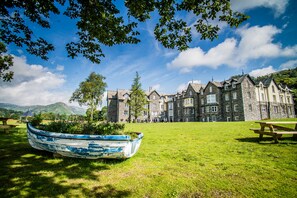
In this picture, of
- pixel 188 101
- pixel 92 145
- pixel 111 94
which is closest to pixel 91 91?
pixel 111 94

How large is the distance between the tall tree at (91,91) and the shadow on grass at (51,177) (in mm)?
47732

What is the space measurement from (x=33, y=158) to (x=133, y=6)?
7.14 m

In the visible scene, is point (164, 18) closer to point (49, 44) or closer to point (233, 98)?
point (49, 44)

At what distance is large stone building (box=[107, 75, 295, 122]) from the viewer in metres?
39.8

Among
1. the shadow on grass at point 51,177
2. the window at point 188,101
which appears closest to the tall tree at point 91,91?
the window at point 188,101

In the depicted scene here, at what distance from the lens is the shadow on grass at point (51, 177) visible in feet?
12.2

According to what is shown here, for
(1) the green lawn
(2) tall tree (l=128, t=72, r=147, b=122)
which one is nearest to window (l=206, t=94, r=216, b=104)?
(2) tall tree (l=128, t=72, r=147, b=122)

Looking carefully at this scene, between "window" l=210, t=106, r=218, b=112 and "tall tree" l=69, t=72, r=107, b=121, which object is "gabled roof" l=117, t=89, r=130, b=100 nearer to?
"tall tree" l=69, t=72, r=107, b=121

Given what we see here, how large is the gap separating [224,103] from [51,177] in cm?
4579

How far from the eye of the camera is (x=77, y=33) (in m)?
6.82

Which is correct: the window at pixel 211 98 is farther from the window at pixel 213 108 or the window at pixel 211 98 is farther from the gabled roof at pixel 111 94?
the gabled roof at pixel 111 94

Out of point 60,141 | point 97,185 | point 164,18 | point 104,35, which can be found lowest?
point 97,185

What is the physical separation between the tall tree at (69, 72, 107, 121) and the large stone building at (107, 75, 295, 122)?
5635 mm

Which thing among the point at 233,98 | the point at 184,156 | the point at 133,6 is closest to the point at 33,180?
the point at 184,156
